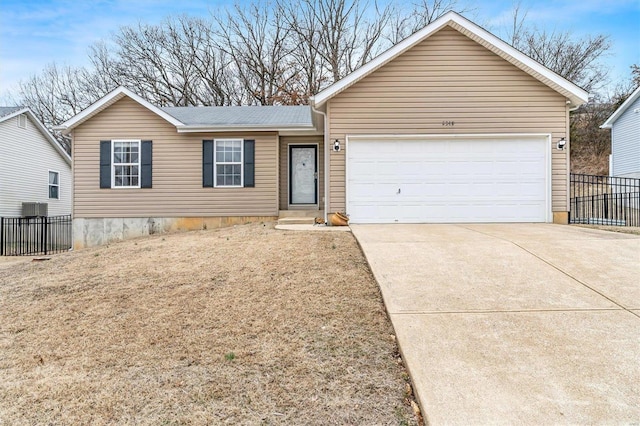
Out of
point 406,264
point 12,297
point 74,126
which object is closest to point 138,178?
point 74,126

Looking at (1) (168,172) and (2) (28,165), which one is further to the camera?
(2) (28,165)

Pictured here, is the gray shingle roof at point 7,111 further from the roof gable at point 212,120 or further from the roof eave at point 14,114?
the roof gable at point 212,120

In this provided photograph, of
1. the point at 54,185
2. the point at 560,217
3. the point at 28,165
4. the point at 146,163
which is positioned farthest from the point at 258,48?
the point at 560,217

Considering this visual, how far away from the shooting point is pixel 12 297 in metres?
5.79

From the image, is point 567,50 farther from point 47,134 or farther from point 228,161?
point 47,134

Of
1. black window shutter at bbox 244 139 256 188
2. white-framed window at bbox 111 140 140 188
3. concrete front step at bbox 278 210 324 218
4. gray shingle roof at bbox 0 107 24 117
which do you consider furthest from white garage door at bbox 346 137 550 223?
gray shingle roof at bbox 0 107 24 117

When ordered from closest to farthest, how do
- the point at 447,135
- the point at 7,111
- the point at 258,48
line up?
the point at 447,135, the point at 7,111, the point at 258,48

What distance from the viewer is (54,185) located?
2031cm

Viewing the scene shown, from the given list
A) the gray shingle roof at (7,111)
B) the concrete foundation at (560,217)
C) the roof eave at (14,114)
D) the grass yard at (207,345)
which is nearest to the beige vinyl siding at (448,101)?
the concrete foundation at (560,217)

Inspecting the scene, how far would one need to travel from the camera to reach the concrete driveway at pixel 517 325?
277 centimetres

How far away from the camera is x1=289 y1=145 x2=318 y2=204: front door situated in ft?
43.0

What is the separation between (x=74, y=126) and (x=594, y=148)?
2908cm

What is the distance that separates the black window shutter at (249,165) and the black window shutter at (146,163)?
3078mm

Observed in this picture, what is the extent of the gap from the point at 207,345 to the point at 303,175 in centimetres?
970
